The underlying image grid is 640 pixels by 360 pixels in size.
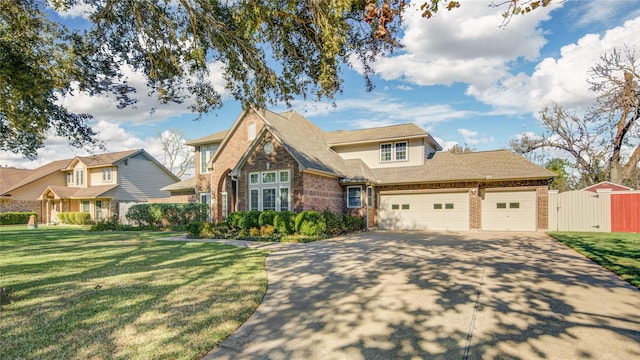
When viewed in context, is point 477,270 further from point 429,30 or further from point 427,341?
point 429,30

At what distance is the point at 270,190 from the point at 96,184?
23.9m

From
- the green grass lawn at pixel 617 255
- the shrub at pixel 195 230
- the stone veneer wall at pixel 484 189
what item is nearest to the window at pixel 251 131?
the shrub at pixel 195 230

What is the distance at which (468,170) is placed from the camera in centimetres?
1858

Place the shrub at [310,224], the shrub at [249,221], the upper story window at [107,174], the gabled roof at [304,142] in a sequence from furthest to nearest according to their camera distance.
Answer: the upper story window at [107,174]
the gabled roof at [304,142]
the shrub at [249,221]
the shrub at [310,224]

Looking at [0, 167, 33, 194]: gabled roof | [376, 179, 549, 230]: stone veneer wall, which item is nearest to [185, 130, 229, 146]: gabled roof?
[376, 179, 549, 230]: stone veneer wall

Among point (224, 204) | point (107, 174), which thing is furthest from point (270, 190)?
point (107, 174)

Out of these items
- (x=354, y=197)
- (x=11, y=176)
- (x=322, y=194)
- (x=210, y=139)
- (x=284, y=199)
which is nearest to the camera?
(x=284, y=199)

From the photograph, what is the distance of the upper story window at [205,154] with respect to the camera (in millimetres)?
24328

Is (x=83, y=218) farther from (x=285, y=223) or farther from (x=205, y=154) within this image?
(x=285, y=223)

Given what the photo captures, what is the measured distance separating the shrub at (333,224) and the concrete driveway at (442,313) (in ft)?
24.1

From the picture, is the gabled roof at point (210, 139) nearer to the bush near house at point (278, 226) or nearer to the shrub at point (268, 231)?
the bush near house at point (278, 226)

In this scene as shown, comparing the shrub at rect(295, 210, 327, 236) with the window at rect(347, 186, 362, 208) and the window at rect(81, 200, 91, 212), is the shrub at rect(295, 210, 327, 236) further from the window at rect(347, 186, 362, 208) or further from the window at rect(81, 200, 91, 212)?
the window at rect(81, 200, 91, 212)

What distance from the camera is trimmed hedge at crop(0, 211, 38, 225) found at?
2902 centimetres

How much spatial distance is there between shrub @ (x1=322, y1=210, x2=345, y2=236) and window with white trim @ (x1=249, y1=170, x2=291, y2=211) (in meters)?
1.98
